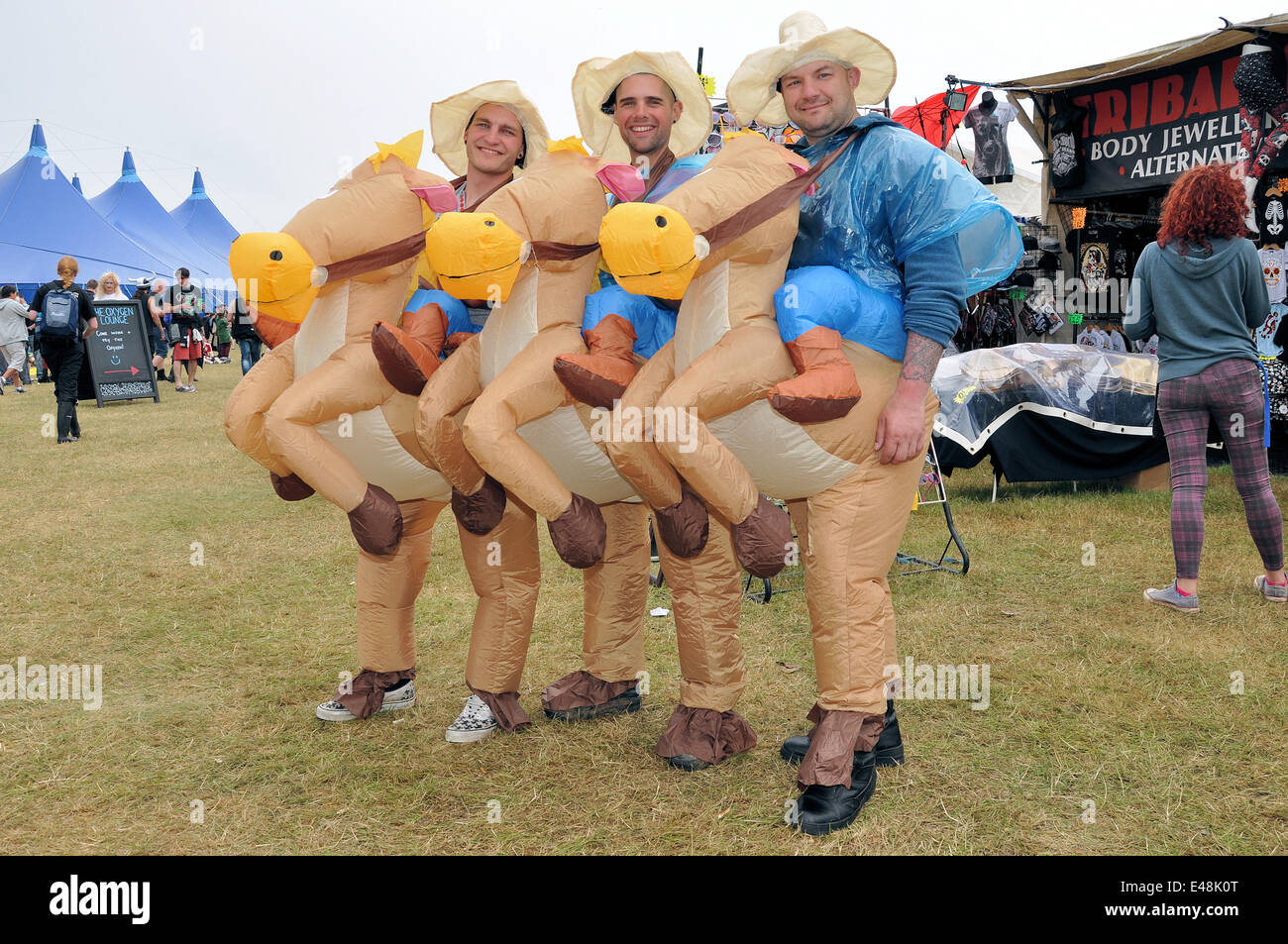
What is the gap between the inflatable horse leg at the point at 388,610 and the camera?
10.8 feet

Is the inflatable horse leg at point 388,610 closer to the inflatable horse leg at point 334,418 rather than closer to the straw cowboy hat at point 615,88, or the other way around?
the inflatable horse leg at point 334,418

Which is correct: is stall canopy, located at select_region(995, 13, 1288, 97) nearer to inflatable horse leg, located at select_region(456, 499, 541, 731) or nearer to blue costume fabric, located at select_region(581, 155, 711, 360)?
blue costume fabric, located at select_region(581, 155, 711, 360)

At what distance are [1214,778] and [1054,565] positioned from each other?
7.86 feet

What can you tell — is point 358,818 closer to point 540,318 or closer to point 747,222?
point 540,318

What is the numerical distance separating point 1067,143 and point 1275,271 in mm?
2429

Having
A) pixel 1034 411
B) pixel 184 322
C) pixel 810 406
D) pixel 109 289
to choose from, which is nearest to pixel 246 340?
pixel 184 322

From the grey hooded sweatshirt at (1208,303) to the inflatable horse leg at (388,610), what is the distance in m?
3.35

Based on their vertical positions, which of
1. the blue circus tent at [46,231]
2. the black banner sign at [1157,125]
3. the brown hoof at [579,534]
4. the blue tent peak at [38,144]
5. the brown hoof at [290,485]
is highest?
the blue tent peak at [38,144]

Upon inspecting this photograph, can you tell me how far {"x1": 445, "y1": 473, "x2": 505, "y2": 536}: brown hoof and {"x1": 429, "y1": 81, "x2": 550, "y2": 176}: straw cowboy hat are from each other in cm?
108

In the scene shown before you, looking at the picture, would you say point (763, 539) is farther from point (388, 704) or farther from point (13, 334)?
point (13, 334)

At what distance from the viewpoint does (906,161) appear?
2422 mm

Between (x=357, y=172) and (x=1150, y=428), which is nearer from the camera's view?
(x=357, y=172)

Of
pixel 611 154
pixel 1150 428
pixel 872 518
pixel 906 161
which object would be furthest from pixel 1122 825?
pixel 1150 428

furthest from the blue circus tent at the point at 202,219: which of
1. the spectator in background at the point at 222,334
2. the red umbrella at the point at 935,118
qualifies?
the red umbrella at the point at 935,118
